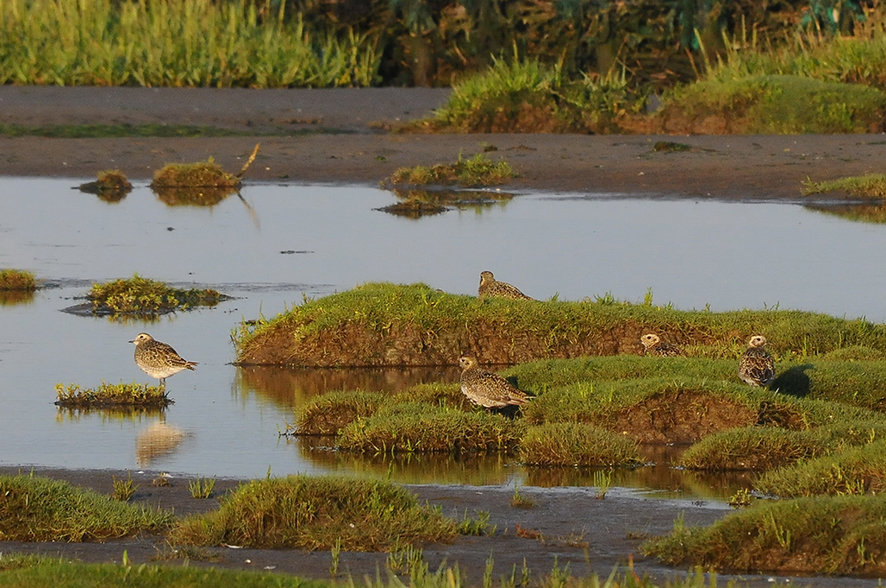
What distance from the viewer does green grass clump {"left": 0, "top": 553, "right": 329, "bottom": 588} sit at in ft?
22.6

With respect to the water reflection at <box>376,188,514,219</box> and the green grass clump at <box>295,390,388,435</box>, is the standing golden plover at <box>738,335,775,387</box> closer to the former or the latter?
the green grass clump at <box>295,390,388,435</box>

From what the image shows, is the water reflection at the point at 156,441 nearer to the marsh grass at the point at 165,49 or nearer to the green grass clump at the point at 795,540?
the green grass clump at the point at 795,540

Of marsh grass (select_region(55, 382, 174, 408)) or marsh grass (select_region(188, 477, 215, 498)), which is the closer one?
marsh grass (select_region(188, 477, 215, 498))

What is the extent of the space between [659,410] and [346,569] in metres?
3.92

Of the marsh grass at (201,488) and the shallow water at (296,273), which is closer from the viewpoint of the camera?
the marsh grass at (201,488)

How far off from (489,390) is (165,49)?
2924cm

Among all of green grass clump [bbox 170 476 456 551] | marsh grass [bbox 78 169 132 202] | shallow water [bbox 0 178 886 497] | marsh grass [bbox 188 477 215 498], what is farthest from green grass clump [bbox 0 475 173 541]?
marsh grass [bbox 78 169 132 202]

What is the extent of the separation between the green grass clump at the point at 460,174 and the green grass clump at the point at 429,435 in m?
16.4

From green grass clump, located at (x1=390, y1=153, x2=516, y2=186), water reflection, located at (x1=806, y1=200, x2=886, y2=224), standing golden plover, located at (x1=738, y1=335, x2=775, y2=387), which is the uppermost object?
standing golden plover, located at (x1=738, y1=335, x2=775, y2=387)

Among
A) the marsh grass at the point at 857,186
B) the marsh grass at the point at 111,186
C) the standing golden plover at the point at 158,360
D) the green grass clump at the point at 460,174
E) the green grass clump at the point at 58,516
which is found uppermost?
the green grass clump at the point at 58,516

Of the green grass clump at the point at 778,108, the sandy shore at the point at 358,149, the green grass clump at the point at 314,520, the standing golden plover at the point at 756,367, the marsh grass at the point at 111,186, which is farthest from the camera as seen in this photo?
the green grass clump at the point at 778,108

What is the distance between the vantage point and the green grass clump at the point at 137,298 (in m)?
17.2

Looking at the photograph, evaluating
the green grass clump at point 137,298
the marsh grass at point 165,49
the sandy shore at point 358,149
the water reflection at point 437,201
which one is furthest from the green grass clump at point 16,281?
the marsh grass at point 165,49

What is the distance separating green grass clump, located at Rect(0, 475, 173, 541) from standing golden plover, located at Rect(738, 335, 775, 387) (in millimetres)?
4037
